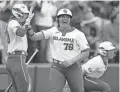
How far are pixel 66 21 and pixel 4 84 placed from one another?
2339 mm

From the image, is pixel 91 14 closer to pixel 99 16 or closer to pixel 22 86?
pixel 99 16

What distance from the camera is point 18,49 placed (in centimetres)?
735

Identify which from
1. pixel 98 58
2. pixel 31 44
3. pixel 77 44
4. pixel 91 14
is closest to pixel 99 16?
pixel 91 14

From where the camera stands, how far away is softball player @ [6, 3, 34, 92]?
7.21 meters

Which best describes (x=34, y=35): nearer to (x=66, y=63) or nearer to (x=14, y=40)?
(x=14, y=40)

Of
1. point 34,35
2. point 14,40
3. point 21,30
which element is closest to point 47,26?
point 34,35

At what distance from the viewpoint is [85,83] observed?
8.65m

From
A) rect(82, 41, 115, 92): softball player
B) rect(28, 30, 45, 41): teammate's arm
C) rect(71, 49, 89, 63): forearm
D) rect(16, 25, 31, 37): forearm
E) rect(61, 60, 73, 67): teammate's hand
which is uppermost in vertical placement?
rect(16, 25, 31, 37): forearm

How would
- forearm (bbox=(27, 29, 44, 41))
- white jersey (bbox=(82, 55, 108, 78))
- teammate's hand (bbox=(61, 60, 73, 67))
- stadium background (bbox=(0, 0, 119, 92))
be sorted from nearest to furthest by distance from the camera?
teammate's hand (bbox=(61, 60, 73, 67)) < forearm (bbox=(27, 29, 44, 41)) < white jersey (bbox=(82, 55, 108, 78)) < stadium background (bbox=(0, 0, 119, 92))

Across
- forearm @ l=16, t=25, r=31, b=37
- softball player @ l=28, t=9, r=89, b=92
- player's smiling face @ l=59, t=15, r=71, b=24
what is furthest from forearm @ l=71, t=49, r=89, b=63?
forearm @ l=16, t=25, r=31, b=37

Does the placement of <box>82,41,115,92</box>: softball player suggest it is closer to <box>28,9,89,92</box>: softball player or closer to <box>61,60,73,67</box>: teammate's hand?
<box>28,9,89,92</box>: softball player

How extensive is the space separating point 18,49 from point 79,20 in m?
3.64

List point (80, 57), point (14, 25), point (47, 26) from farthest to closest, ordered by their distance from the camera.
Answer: point (47, 26) < point (80, 57) < point (14, 25)

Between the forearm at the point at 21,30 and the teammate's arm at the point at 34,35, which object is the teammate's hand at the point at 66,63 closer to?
the teammate's arm at the point at 34,35
